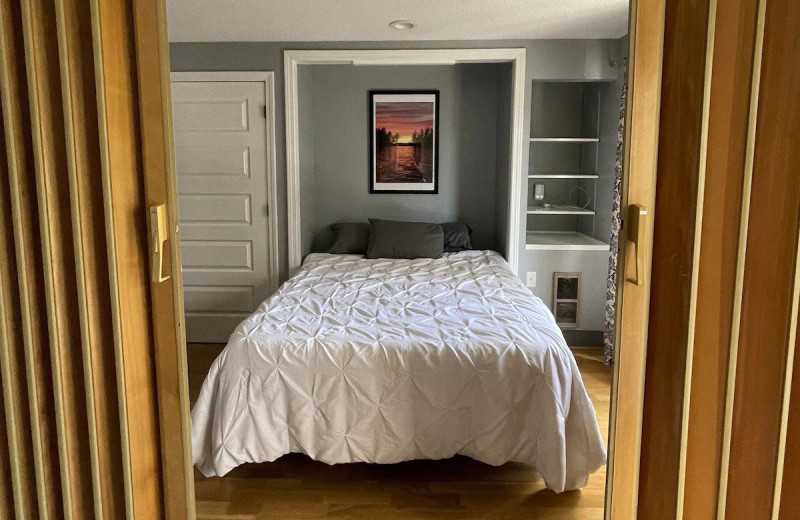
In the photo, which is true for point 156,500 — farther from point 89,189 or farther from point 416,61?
point 416,61

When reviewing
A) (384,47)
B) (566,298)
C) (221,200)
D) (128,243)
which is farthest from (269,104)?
(128,243)

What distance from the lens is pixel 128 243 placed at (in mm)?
1257

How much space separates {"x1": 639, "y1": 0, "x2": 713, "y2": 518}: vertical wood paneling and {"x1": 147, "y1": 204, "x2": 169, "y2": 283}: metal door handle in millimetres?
1101

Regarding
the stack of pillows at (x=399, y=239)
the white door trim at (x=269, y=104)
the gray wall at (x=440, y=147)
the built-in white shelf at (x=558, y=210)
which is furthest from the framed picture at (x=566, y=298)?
the white door trim at (x=269, y=104)

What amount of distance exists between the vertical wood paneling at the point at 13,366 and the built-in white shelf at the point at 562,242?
326 cm

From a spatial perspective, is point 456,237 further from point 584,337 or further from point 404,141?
point 584,337

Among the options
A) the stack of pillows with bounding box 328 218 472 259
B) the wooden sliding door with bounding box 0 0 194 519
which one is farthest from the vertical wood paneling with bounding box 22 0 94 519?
the stack of pillows with bounding box 328 218 472 259

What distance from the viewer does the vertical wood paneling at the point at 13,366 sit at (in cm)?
124

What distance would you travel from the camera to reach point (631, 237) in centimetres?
120

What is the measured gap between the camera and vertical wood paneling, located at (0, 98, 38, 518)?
1.24 metres

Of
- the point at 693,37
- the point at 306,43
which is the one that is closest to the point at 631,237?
the point at 693,37

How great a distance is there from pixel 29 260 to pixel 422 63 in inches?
124

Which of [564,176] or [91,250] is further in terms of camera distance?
[564,176]

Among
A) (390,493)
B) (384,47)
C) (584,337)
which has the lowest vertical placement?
(390,493)
